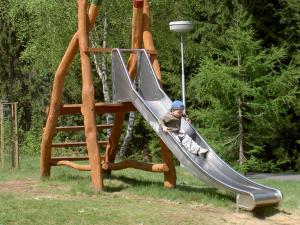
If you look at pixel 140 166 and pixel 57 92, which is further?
pixel 57 92

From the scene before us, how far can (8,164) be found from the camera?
60.3 feet

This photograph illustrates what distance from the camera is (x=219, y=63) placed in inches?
766

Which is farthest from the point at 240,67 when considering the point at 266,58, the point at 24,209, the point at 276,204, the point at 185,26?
the point at 24,209

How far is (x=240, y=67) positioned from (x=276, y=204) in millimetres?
9623

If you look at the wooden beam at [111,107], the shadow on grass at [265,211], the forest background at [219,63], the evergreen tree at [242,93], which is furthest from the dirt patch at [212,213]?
the forest background at [219,63]

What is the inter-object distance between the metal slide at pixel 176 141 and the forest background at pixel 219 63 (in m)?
6.63

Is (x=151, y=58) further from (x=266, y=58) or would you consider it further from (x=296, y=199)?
(x=266, y=58)

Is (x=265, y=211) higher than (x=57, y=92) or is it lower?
lower

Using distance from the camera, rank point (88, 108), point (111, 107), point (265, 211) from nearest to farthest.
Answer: point (265, 211) → point (88, 108) → point (111, 107)

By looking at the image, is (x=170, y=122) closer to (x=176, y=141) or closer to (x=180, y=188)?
(x=176, y=141)

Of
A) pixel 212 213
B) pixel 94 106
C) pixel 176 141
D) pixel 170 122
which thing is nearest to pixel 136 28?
pixel 94 106

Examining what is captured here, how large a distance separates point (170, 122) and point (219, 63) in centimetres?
965

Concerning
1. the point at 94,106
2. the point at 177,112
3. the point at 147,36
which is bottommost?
the point at 177,112

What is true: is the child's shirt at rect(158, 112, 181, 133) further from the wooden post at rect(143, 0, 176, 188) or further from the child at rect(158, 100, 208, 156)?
the wooden post at rect(143, 0, 176, 188)
